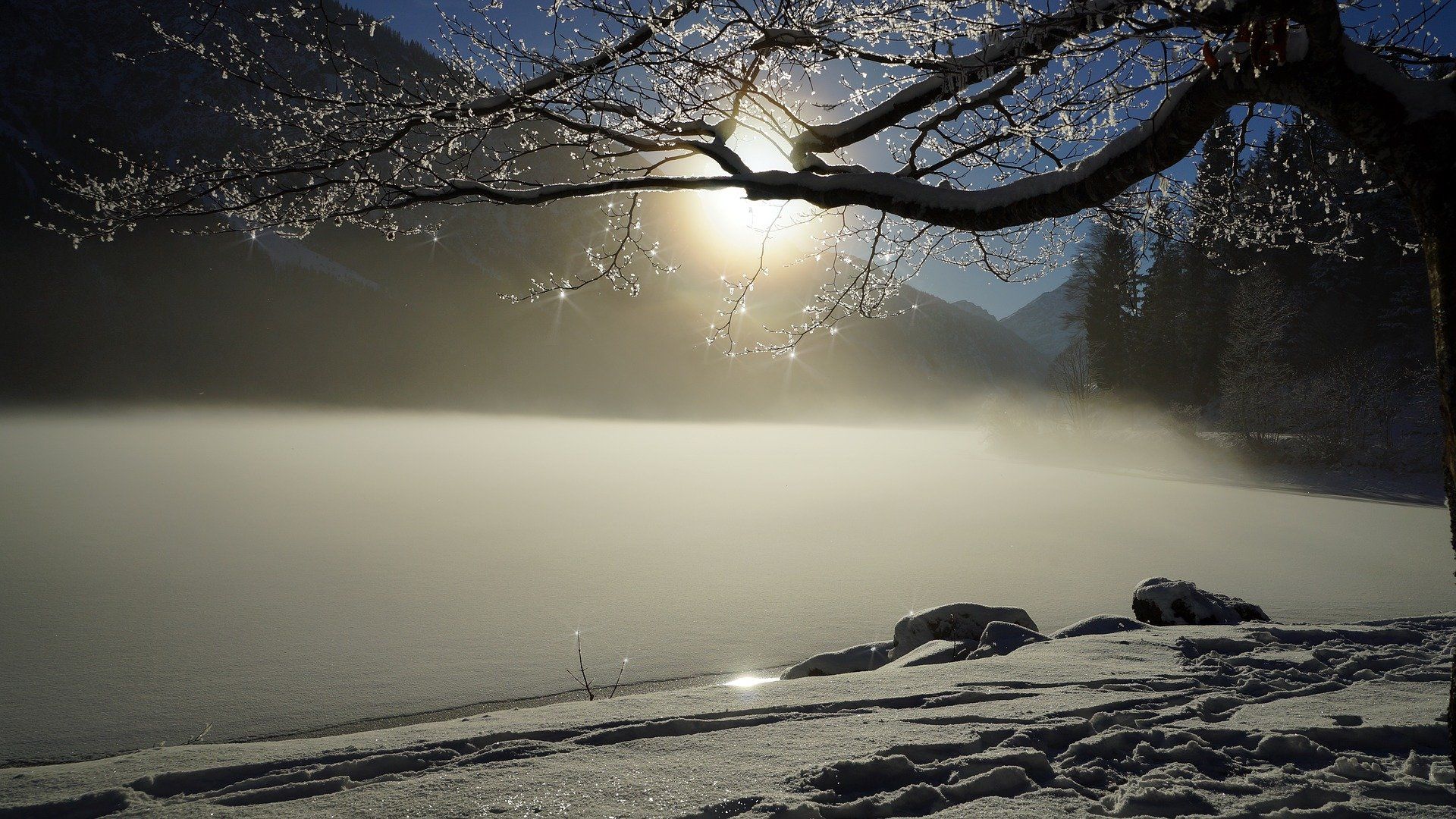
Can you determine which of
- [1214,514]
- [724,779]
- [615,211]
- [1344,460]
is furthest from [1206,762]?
[1344,460]

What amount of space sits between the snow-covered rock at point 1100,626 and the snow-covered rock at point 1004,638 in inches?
5.0

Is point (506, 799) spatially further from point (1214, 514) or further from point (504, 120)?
point (1214, 514)

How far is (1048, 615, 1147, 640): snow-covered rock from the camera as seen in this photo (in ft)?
13.4

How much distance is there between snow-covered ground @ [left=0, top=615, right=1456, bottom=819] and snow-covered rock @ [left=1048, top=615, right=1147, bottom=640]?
1.14 meters

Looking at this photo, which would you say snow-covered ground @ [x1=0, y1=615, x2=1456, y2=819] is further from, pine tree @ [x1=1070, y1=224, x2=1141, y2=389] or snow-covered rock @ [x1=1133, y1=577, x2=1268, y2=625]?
A: pine tree @ [x1=1070, y1=224, x2=1141, y2=389]

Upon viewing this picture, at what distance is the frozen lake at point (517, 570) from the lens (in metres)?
4.27

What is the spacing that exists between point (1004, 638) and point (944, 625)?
19.9 inches

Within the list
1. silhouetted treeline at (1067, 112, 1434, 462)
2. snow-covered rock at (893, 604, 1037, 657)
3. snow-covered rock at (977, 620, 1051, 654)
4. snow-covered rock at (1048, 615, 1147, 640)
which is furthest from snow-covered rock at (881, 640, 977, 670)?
silhouetted treeline at (1067, 112, 1434, 462)

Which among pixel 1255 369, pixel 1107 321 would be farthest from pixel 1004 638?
pixel 1107 321

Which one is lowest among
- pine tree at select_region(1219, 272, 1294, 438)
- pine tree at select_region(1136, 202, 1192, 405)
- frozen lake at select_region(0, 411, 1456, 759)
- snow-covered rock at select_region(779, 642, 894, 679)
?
snow-covered rock at select_region(779, 642, 894, 679)

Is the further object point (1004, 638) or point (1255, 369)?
point (1255, 369)

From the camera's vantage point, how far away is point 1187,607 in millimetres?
4418

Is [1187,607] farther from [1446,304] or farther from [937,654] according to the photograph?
[1446,304]

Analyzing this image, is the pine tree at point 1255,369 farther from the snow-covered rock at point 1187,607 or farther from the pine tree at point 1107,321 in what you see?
the snow-covered rock at point 1187,607
